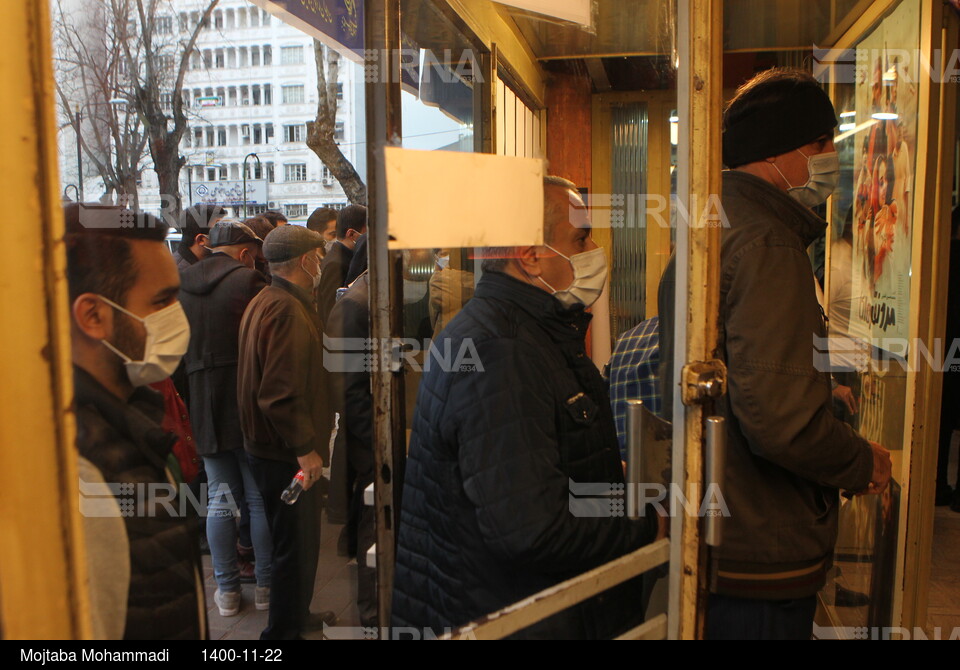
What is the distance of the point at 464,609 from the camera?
1.58 m

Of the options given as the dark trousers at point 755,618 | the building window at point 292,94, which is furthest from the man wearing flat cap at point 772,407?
the building window at point 292,94

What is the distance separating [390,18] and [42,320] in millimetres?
1040

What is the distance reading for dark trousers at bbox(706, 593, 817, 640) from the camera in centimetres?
175

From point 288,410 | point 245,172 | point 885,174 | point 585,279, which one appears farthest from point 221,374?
point 885,174

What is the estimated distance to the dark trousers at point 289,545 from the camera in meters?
2.20

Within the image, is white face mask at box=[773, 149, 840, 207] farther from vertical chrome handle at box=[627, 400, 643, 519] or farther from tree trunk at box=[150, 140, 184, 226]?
tree trunk at box=[150, 140, 184, 226]

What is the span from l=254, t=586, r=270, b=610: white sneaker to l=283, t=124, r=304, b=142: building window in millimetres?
1222

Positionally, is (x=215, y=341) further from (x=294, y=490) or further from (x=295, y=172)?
(x=294, y=490)

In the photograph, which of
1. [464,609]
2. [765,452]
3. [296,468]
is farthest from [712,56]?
[296,468]

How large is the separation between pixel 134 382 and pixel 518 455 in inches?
27.3

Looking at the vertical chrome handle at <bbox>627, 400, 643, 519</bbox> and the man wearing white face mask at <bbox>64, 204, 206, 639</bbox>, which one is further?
the vertical chrome handle at <bbox>627, 400, 643, 519</bbox>

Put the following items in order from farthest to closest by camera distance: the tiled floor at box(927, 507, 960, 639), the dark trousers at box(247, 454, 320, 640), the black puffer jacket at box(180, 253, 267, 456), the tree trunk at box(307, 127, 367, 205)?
1. the tiled floor at box(927, 507, 960, 639)
2. the dark trousers at box(247, 454, 320, 640)
3. the tree trunk at box(307, 127, 367, 205)
4. the black puffer jacket at box(180, 253, 267, 456)

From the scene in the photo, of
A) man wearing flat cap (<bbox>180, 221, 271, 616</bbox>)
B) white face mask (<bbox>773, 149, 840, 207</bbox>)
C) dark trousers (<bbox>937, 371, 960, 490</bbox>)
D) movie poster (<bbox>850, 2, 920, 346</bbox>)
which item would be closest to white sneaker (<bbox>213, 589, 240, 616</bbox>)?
man wearing flat cap (<bbox>180, 221, 271, 616</bbox>)

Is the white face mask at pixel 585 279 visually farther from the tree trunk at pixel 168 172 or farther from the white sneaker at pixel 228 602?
the white sneaker at pixel 228 602
